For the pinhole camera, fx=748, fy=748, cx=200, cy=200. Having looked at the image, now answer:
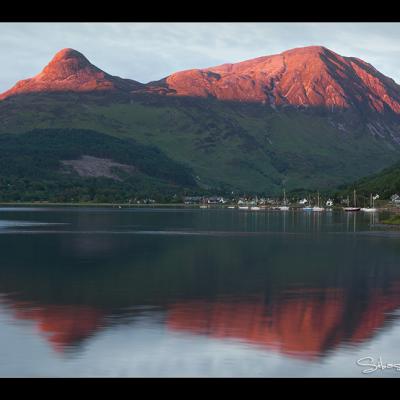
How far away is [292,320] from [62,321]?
1276 centimetres

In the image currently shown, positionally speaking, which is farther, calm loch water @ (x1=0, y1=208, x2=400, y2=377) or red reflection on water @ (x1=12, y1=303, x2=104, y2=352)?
red reflection on water @ (x1=12, y1=303, x2=104, y2=352)

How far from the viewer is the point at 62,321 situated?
134ft

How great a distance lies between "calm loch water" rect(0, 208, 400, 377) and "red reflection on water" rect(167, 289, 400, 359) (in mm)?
65

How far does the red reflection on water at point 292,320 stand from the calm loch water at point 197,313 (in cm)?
6

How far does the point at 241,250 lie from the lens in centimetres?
9475

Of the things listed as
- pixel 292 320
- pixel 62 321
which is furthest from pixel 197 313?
pixel 62 321

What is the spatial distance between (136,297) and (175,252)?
39.6 m

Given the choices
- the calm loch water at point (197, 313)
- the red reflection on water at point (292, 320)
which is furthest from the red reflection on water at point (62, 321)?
the red reflection on water at point (292, 320)

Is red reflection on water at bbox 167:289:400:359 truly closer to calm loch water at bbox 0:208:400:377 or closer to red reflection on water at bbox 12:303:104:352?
calm loch water at bbox 0:208:400:377

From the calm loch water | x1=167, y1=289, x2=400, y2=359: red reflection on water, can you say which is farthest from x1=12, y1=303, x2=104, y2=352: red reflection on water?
x1=167, y1=289, x2=400, y2=359: red reflection on water

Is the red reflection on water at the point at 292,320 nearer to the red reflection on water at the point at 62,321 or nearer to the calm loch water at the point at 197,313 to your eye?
the calm loch water at the point at 197,313

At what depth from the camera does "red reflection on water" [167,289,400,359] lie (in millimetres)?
35781
